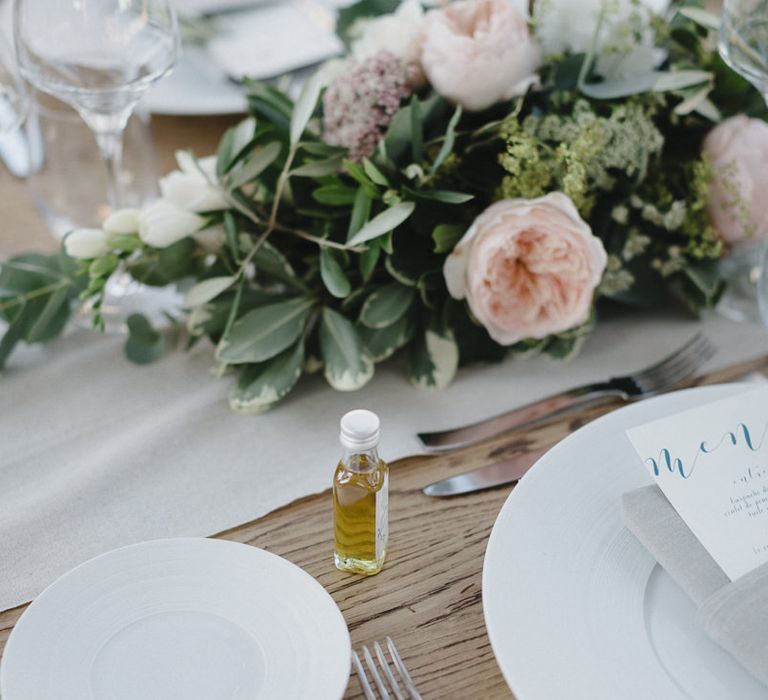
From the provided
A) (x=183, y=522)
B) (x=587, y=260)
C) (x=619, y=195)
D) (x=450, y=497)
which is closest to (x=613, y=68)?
(x=619, y=195)

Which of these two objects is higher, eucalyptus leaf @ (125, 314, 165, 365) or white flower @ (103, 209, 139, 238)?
white flower @ (103, 209, 139, 238)

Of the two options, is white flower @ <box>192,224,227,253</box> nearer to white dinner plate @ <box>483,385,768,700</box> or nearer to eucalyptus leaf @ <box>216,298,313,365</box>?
eucalyptus leaf @ <box>216,298,313,365</box>

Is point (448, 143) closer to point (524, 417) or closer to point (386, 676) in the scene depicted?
point (524, 417)

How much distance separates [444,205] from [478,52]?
139 millimetres

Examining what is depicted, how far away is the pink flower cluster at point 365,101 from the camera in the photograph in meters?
0.84

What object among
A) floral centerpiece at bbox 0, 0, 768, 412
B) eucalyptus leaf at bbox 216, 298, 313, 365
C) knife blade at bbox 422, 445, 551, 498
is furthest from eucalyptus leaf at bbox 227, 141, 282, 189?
knife blade at bbox 422, 445, 551, 498

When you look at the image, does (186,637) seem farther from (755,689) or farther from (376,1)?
(376,1)

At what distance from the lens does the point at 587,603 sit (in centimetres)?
57

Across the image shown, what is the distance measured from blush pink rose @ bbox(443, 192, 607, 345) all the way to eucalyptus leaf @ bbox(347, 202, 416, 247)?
0.06m

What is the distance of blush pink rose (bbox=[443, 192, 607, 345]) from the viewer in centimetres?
78

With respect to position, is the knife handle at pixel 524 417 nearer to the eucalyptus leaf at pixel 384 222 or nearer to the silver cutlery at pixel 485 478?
the silver cutlery at pixel 485 478

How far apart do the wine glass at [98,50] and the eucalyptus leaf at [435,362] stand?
14.4 inches

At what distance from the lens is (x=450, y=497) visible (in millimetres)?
737

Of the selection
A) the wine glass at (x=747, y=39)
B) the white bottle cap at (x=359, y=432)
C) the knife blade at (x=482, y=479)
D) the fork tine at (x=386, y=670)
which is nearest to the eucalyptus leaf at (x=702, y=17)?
the wine glass at (x=747, y=39)
